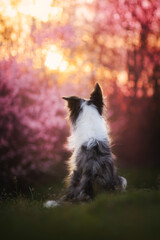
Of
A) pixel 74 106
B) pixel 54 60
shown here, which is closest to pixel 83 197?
pixel 74 106

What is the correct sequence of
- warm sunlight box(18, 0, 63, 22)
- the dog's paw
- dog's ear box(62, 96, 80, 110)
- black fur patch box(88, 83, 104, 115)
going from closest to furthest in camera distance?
1. the dog's paw
2. dog's ear box(62, 96, 80, 110)
3. black fur patch box(88, 83, 104, 115)
4. warm sunlight box(18, 0, 63, 22)

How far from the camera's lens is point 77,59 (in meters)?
20.6

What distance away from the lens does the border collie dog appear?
626cm

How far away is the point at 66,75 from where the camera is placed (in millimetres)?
19844

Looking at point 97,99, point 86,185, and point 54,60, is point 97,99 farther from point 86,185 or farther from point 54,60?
point 54,60

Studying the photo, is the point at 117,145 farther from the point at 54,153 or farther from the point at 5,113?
the point at 5,113

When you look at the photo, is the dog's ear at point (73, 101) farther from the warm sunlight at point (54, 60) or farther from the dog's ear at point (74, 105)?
the warm sunlight at point (54, 60)

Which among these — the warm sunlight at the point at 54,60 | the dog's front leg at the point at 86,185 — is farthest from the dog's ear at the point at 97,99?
the warm sunlight at the point at 54,60

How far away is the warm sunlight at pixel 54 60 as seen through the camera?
649 inches

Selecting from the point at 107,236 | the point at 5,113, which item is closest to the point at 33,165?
the point at 5,113

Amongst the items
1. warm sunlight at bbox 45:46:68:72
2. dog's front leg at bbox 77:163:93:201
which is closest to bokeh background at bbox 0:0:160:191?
warm sunlight at bbox 45:46:68:72

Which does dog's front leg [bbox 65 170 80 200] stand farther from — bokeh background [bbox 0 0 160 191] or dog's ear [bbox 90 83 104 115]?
bokeh background [bbox 0 0 160 191]

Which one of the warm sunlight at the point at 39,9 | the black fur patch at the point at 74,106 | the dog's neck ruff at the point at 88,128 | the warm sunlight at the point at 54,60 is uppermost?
the warm sunlight at the point at 39,9

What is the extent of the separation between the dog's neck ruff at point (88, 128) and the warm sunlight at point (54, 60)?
9.85 meters
